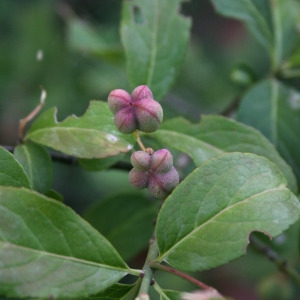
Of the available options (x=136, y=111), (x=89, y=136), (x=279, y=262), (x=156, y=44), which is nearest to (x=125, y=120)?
(x=136, y=111)

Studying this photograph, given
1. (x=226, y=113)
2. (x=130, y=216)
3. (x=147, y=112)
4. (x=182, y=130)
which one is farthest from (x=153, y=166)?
(x=226, y=113)

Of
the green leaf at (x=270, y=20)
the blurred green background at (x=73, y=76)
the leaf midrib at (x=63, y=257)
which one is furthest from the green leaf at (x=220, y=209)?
the blurred green background at (x=73, y=76)

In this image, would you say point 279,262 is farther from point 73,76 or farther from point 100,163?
point 73,76

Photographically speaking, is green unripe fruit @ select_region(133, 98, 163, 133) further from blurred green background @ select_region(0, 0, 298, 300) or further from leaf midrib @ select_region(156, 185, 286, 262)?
blurred green background @ select_region(0, 0, 298, 300)

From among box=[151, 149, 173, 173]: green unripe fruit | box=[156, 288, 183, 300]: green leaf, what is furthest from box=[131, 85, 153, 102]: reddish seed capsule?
box=[156, 288, 183, 300]: green leaf

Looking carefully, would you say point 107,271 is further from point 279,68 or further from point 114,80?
point 114,80
